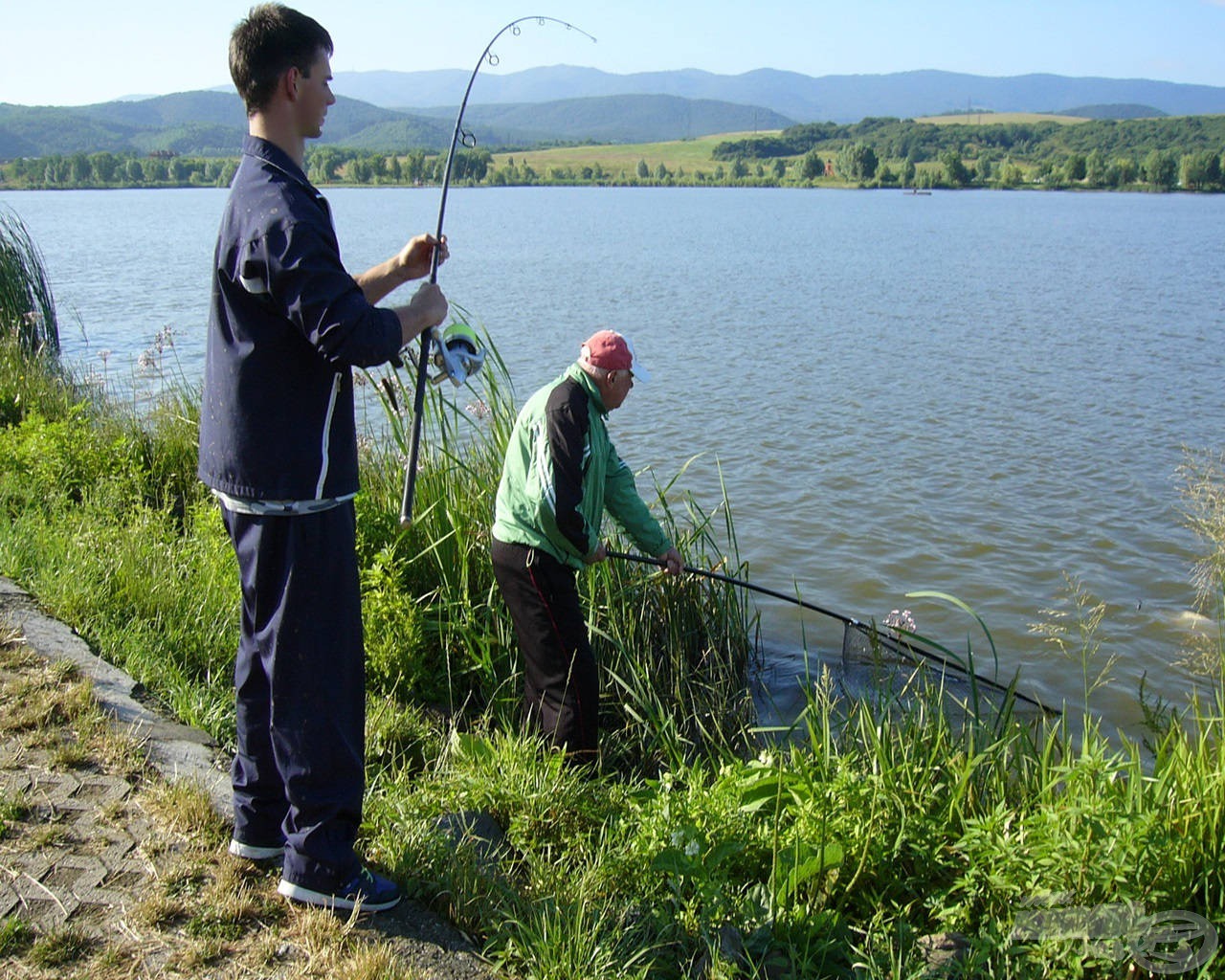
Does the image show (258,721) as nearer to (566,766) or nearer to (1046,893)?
(566,766)

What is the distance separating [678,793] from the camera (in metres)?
3.48

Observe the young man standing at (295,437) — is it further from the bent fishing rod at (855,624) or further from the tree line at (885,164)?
the tree line at (885,164)

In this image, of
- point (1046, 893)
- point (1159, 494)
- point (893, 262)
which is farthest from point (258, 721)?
point (893, 262)

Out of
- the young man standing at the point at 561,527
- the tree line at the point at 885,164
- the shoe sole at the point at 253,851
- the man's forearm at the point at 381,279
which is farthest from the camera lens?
the tree line at the point at 885,164

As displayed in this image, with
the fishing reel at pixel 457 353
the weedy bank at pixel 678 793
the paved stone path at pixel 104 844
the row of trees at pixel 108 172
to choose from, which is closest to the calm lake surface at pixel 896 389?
the weedy bank at pixel 678 793

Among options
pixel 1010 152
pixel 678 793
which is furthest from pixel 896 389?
pixel 1010 152

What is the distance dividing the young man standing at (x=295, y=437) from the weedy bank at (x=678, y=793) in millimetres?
328

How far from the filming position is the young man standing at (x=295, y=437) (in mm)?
2516

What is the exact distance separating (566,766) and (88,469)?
393 centimetres

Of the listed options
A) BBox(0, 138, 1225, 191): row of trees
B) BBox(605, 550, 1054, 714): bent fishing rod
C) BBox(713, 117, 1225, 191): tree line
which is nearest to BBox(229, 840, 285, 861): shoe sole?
BBox(605, 550, 1054, 714): bent fishing rod

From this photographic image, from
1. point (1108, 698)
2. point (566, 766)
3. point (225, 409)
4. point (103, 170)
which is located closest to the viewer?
point (225, 409)

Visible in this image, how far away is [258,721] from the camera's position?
9.57 feet

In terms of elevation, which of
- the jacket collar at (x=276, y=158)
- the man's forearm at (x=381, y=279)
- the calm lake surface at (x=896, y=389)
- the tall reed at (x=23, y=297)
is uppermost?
the jacket collar at (x=276, y=158)

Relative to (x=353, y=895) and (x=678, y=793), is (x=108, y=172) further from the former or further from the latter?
(x=353, y=895)
